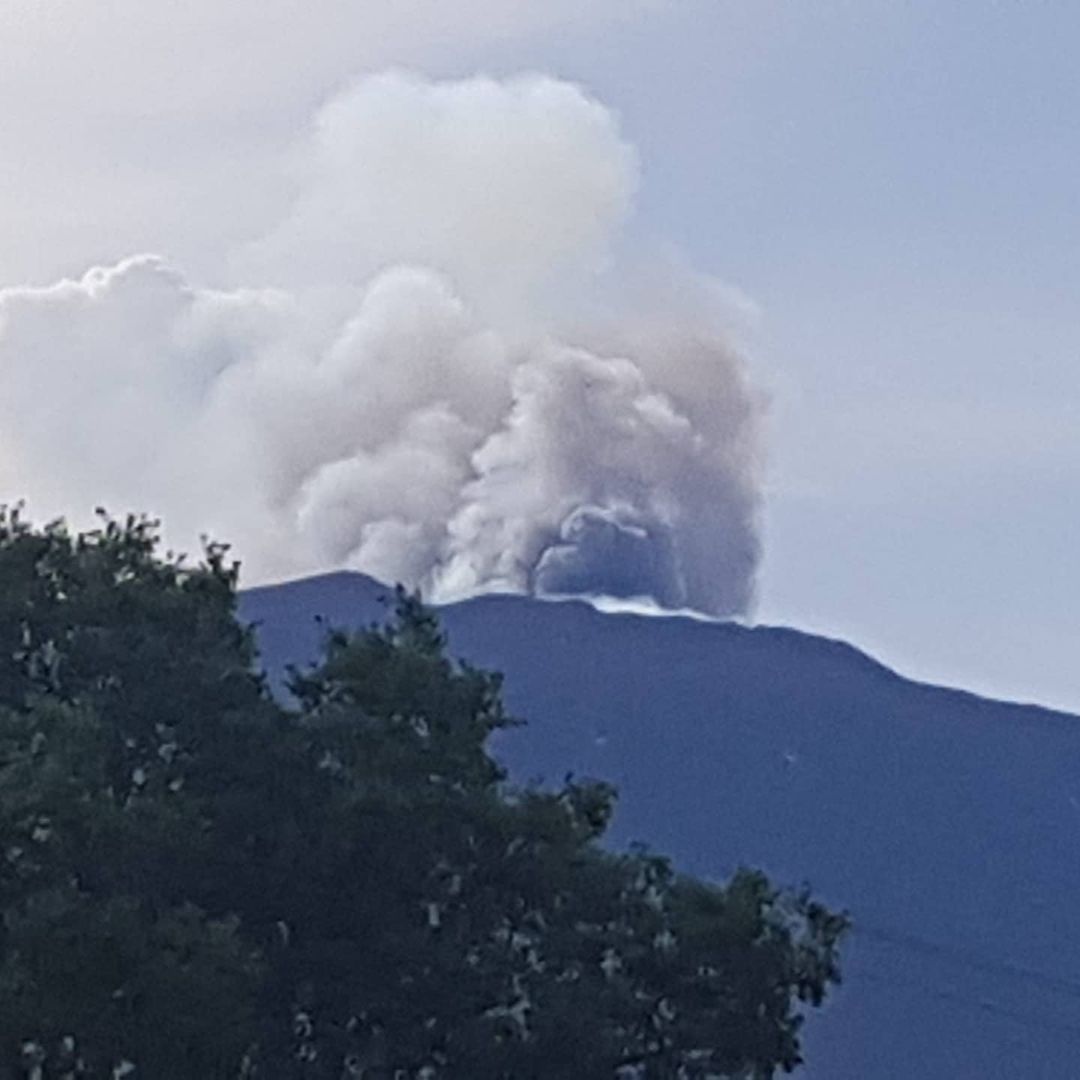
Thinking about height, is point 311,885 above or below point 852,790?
below

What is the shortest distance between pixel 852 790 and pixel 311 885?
126 m

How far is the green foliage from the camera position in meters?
27.0

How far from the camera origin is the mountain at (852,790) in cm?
12475

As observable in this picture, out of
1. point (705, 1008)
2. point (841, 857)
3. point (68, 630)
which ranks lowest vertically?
point (705, 1008)

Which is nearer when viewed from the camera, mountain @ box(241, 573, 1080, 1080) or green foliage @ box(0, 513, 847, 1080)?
green foliage @ box(0, 513, 847, 1080)

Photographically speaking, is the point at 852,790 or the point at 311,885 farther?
the point at 852,790

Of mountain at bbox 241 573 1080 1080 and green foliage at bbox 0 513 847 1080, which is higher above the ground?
mountain at bbox 241 573 1080 1080

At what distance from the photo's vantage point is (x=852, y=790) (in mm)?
154625

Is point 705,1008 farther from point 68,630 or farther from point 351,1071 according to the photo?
point 68,630

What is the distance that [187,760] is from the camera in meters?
29.4

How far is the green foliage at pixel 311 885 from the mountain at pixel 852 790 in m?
84.2

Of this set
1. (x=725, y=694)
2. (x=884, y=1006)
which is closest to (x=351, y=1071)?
(x=884, y=1006)

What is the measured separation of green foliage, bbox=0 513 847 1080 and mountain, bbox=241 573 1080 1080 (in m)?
84.2

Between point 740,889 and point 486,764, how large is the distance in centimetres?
239
